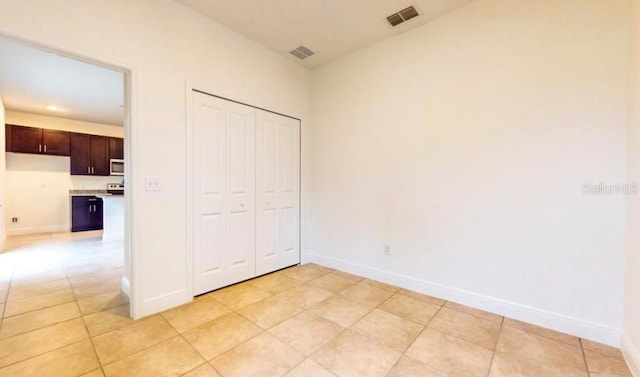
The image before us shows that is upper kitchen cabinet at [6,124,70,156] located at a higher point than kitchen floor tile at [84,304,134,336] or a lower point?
higher

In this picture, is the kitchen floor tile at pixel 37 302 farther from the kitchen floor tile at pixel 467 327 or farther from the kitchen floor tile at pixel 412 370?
the kitchen floor tile at pixel 467 327

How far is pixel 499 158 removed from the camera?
93.9 inches

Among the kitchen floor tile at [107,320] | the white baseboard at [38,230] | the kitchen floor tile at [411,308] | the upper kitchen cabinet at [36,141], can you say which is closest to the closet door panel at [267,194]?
the kitchen floor tile at [107,320]

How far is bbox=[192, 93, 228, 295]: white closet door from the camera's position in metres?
2.71

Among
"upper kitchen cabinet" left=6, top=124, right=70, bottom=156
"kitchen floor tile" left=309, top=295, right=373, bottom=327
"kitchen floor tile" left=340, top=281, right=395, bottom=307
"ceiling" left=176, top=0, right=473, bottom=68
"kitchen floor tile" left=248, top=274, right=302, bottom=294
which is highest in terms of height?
"ceiling" left=176, top=0, right=473, bottom=68

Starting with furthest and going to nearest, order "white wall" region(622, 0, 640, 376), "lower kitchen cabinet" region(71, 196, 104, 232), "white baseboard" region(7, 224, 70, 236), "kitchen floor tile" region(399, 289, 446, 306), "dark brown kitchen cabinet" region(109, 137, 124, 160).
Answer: "dark brown kitchen cabinet" region(109, 137, 124, 160) < "lower kitchen cabinet" region(71, 196, 104, 232) < "white baseboard" region(7, 224, 70, 236) < "kitchen floor tile" region(399, 289, 446, 306) < "white wall" region(622, 0, 640, 376)

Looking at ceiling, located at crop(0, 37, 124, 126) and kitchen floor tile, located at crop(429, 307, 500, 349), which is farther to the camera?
ceiling, located at crop(0, 37, 124, 126)

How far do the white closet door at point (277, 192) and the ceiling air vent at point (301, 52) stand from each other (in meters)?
0.86

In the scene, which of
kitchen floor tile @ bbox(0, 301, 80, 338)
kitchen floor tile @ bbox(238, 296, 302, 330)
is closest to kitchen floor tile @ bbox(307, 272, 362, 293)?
kitchen floor tile @ bbox(238, 296, 302, 330)

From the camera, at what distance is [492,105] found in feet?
7.93

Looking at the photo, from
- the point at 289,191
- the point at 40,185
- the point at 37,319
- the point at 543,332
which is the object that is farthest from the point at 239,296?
the point at 40,185

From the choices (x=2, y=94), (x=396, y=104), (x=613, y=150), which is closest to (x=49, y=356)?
(x=396, y=104)

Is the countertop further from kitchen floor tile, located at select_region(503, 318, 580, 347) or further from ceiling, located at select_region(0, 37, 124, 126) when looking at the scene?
kitchen floor tile, located at select_region(503, 318, 580, 347)

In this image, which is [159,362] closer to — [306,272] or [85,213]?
[306,272]
